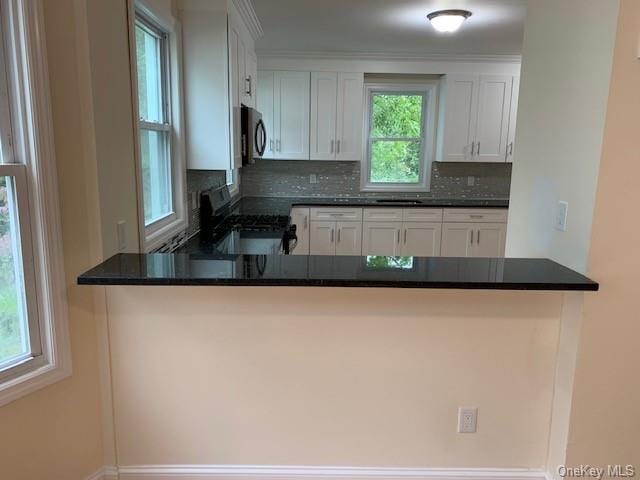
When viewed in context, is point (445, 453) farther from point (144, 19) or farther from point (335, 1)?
point (335, 1)

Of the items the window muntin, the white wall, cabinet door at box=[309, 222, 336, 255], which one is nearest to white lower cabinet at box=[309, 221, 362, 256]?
cabinet door at box=[309, 222, 336, 255]

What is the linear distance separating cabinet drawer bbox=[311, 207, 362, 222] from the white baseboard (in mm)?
3233

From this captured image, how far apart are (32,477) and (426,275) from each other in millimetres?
1470

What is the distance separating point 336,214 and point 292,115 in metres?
1.13

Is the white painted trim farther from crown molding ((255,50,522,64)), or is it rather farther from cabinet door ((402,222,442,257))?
crown molding ((255,50,522,64))

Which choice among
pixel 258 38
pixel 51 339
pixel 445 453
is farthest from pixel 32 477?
pixel 258 38

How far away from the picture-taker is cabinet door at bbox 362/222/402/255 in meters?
4.84

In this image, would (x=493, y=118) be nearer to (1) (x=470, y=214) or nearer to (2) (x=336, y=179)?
(1) (x=470, y=214)

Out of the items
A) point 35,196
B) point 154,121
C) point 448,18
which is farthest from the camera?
point 448,18

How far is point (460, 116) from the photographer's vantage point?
4859 mm

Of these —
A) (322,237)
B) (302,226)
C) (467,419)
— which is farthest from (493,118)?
(467,419)

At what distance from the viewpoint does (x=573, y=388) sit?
1633 millimetres

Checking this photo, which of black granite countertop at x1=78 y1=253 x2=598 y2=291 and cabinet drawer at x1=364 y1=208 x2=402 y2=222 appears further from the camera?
cabinet drawer at x1=364 y1=208 x2=402 y2=222

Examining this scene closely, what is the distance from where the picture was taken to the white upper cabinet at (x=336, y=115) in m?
4.76
